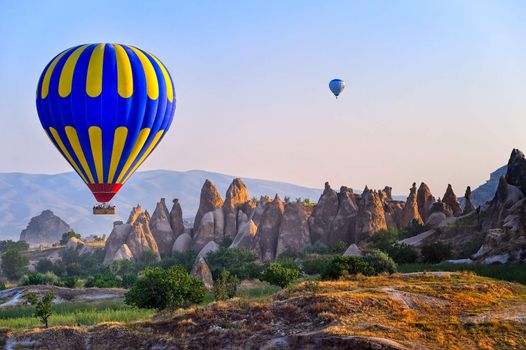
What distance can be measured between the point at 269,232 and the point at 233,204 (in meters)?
11.6

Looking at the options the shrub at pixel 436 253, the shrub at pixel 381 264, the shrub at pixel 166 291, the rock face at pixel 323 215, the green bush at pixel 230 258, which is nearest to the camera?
the shrub at pixel 166 291

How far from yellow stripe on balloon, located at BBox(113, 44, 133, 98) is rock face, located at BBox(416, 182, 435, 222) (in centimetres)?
4482

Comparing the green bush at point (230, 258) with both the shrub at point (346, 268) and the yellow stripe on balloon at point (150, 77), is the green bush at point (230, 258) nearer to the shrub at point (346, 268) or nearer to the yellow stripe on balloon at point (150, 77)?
the shrub at point (346, 268)

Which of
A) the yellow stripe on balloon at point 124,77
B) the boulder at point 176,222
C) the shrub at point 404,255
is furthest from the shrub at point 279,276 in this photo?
the boulder at point 176,222

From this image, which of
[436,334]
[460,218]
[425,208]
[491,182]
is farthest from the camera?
[491,182]

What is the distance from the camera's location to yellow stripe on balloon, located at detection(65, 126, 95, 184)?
146 feet

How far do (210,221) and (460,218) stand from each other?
2822cm

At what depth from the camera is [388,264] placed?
148ft

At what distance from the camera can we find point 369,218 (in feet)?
231

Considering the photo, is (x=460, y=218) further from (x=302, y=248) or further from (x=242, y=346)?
(x=242, y=346)

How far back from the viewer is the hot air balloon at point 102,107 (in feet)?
144

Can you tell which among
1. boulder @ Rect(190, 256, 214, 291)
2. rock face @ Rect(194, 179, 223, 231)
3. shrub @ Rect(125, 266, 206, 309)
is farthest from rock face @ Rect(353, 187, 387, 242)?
shrub @ Rect(125, 266, 206, 309)

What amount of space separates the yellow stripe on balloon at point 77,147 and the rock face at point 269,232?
2964 centimetres

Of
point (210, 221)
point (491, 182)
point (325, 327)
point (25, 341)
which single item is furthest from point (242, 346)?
point (491, 182)
